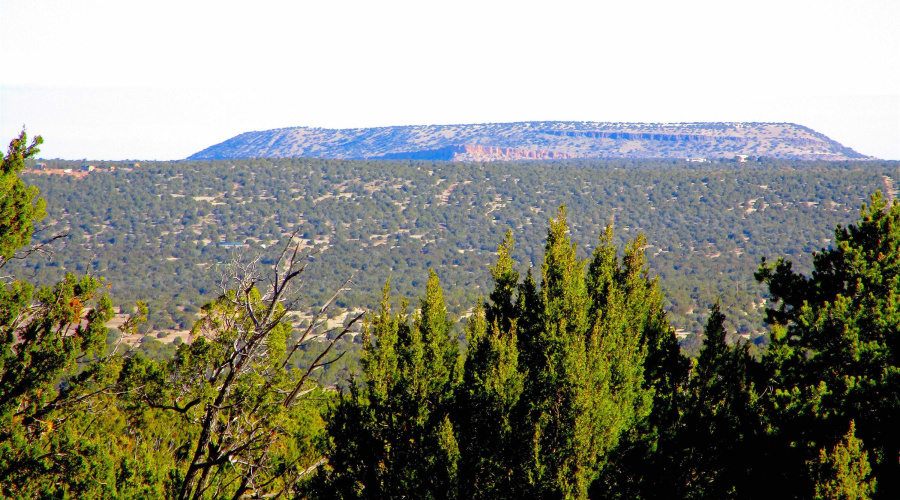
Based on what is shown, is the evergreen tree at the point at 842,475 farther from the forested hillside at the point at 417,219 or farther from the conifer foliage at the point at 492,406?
the forested hillside at the point at 417,219

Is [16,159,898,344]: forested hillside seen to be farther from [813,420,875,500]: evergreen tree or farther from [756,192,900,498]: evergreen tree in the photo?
[813,420,875,500]: evergreen tree

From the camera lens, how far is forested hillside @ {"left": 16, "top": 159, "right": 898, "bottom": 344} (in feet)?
281

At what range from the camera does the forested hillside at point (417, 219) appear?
85750 millimetres

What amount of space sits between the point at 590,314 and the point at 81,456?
31.5 ft

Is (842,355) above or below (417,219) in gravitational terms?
above

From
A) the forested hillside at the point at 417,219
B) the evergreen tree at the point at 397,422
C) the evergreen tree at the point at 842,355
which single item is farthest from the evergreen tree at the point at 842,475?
the forested hillside at the point at 417,219

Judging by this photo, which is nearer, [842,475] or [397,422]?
[842,475]

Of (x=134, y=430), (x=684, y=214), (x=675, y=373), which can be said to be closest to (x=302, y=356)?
(x=134, y=430)

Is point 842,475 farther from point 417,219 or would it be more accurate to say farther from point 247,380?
point 417,219

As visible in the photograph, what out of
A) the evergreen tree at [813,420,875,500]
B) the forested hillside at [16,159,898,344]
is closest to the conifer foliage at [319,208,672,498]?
the evergreen tree at [813,420,875,500]

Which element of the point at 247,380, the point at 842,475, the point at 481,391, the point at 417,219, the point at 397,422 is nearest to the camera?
the point at 842,475

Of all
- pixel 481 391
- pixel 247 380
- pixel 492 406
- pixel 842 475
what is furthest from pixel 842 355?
pixel 247 380

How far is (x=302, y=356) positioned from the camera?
176ft

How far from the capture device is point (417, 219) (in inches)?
4594
